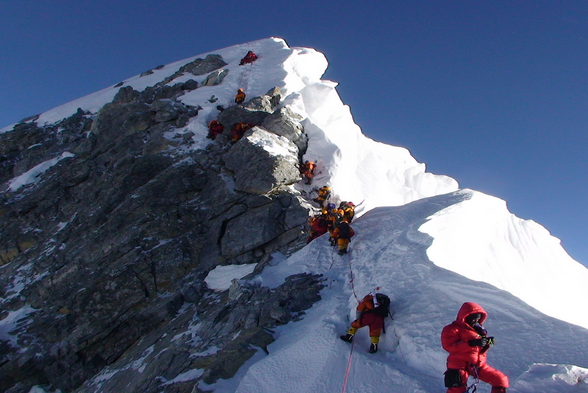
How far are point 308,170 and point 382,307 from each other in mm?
10010

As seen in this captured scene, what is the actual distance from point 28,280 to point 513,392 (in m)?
14.9

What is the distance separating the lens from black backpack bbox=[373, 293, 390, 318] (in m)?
5.78

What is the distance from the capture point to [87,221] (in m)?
14.0

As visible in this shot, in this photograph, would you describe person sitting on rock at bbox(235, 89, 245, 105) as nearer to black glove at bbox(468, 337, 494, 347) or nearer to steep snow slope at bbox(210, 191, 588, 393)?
steep snow slope at bbox(210, 191, 588, 393)

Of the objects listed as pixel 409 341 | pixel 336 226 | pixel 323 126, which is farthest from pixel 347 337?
pixel 323 126

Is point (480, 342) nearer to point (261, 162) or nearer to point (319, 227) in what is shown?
point (319, 227)

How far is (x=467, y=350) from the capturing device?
12.4ft

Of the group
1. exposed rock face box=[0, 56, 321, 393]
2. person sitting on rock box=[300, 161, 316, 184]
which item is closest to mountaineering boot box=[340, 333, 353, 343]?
exposed rock face box=[0, 56, 321, 393]

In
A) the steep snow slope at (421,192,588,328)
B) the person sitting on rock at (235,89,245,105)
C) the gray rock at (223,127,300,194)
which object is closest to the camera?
the steep snow slope at (421,192,588,328)

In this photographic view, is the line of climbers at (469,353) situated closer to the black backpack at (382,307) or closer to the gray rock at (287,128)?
the black backpack at (382,307)

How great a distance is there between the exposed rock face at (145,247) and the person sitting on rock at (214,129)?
664 millimetres

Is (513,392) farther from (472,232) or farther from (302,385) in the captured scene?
(472,232)

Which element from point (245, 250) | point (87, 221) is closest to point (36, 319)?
point (87, 221)

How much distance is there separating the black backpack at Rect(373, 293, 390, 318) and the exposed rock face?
2128 mm
